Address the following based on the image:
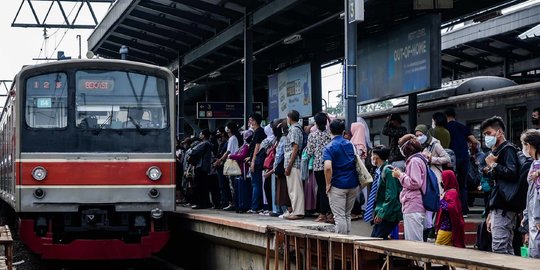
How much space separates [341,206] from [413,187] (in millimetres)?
1354

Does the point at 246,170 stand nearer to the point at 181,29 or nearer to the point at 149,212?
the point at 149,212

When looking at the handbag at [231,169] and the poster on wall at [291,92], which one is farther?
the poster on wall at [291,92]

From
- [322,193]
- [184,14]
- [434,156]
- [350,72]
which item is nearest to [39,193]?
[322,193]

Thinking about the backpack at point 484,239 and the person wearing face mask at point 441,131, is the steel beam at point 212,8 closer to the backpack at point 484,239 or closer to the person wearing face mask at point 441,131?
the person wearing face mask at point 441,131

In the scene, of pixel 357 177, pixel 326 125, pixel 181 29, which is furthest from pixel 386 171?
pixel 181 29

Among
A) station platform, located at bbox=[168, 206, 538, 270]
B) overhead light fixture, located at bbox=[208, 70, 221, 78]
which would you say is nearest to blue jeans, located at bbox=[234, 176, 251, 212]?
station platform, located at bbox=[168, 206, 538, 270]

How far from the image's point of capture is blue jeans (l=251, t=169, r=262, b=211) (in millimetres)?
13742

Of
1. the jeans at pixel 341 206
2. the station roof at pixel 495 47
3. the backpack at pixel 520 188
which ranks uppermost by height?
the station roof at pixel 495 47

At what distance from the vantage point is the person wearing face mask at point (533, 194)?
7.40 metres

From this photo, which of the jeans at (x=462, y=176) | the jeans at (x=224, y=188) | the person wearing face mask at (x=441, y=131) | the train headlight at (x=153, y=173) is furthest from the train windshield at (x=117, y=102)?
the jeans at (x=462, y=176)

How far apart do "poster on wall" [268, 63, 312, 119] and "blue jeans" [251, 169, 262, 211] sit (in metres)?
5.47

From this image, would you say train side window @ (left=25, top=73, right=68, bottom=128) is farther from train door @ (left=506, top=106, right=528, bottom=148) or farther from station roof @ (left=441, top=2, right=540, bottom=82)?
station roof @ (left=441, top=2, right=540, bottom=82)

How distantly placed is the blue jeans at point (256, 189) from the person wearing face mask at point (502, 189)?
5645 millimetres

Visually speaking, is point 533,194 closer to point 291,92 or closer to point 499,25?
point 499,25
